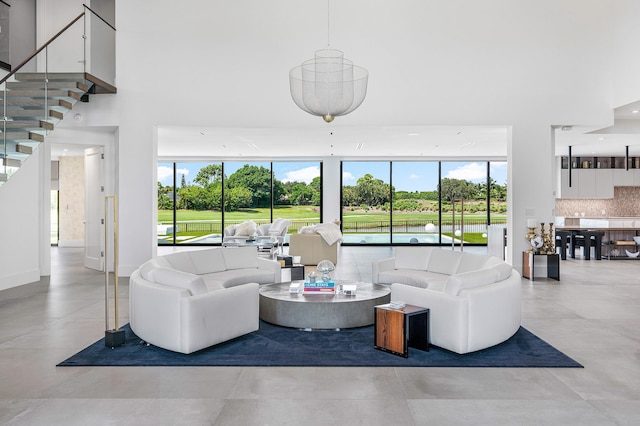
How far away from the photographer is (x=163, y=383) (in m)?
3.51

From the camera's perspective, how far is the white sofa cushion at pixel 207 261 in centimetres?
619

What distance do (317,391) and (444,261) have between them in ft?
11.4

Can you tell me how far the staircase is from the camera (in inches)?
259

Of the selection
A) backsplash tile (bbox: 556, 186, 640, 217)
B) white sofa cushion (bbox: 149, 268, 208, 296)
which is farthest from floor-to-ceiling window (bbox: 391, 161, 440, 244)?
white sofa cushion (bbox: 149, 268, 208, 296)

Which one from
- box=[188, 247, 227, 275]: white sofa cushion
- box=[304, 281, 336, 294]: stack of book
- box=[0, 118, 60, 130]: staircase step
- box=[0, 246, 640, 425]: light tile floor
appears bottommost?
box=[0, 246, 640, 425]: light tile floor

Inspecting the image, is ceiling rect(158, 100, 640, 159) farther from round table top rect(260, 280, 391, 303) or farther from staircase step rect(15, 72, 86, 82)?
round table top rect(260, 280, 391, 303)

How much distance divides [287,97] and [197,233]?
8.76 m

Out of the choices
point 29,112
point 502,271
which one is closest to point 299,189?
point 29,112

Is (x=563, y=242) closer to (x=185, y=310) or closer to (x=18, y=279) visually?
(x=185, y=310)

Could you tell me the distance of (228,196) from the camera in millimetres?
15797

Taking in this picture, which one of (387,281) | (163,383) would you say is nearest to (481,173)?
(387,281)

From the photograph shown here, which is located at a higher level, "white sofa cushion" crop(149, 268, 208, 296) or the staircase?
the staircase

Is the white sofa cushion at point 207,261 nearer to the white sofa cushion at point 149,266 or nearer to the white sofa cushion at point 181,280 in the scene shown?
the white sofa cushion at point 149,266

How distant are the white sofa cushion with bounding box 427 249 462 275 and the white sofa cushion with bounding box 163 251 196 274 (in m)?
3.25
